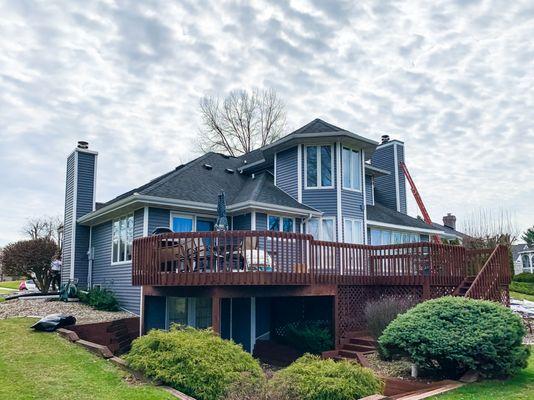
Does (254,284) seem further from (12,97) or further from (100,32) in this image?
(12,97)

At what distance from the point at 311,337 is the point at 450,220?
24.1m

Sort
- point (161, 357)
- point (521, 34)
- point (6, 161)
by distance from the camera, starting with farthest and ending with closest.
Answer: point (6, 161), point (521, 34), point (161, 357)

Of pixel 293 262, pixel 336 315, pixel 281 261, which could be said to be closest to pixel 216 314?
pixel 281 261

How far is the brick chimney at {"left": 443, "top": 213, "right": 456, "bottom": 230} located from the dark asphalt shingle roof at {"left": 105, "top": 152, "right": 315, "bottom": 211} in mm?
19448

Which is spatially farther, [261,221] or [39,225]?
[39,225]

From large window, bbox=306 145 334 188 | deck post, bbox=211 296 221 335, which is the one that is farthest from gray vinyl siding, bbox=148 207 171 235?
large window, bbox=306 145 334 188

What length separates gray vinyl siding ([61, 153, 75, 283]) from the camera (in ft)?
61.3

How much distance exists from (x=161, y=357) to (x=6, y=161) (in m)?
16.1

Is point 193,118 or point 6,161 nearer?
point 6,161

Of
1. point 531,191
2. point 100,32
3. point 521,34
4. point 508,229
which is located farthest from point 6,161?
point 508,229

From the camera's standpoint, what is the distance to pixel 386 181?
23328 millimetres

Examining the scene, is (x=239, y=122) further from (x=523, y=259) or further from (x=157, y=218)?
(x=523, y=259)

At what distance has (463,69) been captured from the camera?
13.3m

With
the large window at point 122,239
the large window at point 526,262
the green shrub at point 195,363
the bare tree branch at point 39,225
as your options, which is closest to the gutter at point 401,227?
the large window at point 122,239
